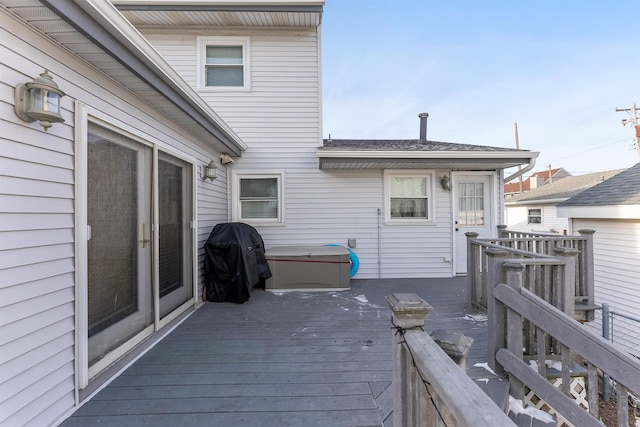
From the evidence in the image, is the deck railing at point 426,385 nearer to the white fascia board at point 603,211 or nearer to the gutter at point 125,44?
the gutter at point 125,44

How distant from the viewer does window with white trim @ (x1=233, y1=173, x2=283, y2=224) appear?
216 inches

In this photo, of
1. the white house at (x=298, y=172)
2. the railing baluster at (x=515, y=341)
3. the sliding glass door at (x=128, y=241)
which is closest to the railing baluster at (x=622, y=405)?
the railing baluster at (x=515, y=341)

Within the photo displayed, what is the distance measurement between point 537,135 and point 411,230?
22.7 metres

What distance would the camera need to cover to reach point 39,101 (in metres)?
1.65

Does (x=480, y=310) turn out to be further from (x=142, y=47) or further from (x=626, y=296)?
(x=626, y=296)

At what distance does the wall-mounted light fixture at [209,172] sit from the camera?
422 cm

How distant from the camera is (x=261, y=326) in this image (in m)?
3.22

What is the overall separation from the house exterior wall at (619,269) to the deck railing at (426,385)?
668 centimetres

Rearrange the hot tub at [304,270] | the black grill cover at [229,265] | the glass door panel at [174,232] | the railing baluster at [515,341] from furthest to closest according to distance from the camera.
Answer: the hot tub at [304,270]
the black grill cover at [229,265]
the glass door panel at [174,232]
the railing baluster at [515,341]

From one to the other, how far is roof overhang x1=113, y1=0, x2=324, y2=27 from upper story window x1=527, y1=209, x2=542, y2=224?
1427 cm

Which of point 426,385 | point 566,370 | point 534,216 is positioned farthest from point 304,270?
point 534,216

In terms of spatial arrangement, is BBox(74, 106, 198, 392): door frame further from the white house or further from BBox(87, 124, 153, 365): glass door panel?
the white house

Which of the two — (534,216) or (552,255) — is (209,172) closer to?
(552,255)

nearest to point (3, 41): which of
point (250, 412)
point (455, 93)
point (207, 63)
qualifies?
point (250, 412)
